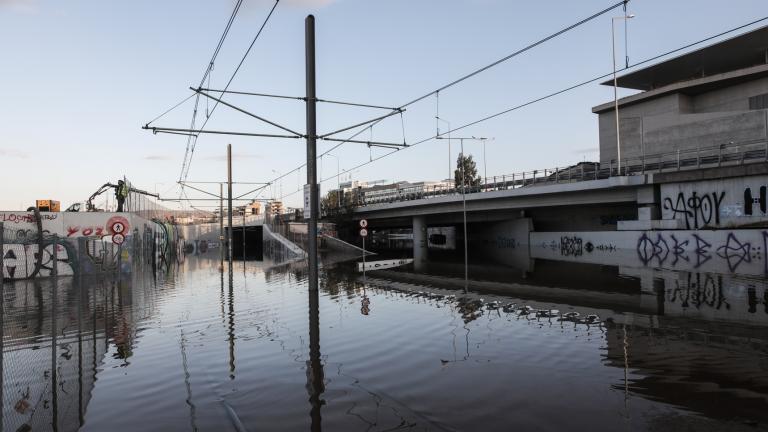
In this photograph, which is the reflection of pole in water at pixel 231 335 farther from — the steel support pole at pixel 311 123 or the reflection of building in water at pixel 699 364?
the reflection of building in water at pixel 699 364

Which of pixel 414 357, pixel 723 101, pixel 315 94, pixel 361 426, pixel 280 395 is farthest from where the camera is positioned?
pixel 723 101

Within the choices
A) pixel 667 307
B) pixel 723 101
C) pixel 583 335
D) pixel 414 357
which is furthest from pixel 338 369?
pixel 723 101

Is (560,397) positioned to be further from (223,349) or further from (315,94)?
(315,94)

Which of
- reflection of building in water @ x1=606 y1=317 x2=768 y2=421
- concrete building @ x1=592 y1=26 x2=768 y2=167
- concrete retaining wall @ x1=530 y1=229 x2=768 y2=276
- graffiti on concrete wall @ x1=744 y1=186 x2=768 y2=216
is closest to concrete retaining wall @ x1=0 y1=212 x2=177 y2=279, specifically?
reflection of building in water @ x1=606 y1=317 x2=768 y2=421

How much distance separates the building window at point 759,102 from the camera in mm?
49469

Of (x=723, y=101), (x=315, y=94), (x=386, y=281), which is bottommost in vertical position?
(x=386, y=281)

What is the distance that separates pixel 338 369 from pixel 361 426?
2.45 metres

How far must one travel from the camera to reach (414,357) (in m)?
8.73

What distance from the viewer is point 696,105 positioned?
5616 centimetres

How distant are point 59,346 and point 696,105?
6192 centimetres

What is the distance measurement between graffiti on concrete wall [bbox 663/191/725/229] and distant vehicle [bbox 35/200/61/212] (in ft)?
128

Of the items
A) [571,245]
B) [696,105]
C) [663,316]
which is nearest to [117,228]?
[663,316]

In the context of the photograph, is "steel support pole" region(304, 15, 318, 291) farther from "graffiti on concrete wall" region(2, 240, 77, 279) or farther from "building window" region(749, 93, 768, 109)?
"building window" region(749, 93, 768, 109)

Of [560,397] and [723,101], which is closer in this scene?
[560,397]
